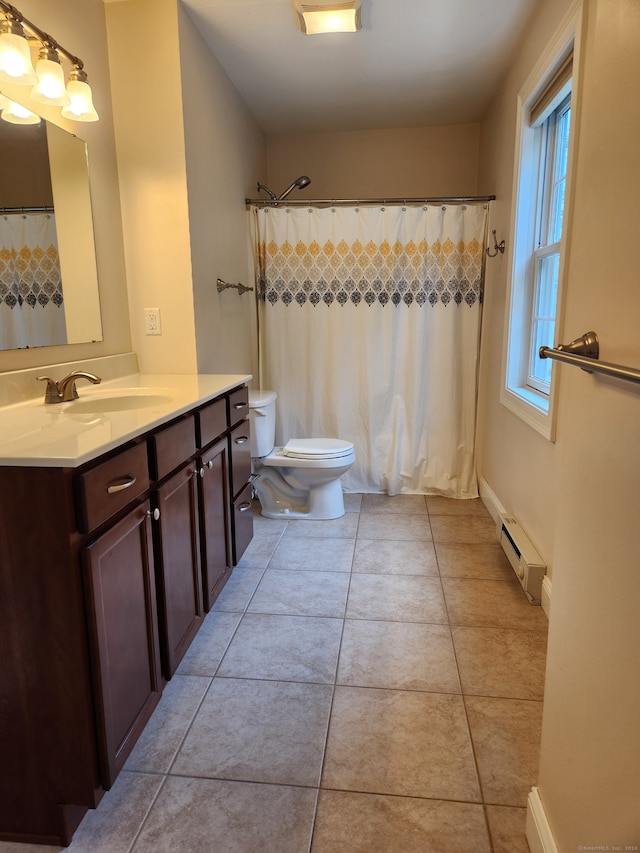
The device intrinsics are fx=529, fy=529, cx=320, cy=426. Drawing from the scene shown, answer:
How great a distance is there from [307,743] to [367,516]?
68.3 inches

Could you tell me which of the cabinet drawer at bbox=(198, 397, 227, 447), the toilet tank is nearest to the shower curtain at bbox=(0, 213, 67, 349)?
the cabinet drawer at bbox=(198, 397, 227, 447)

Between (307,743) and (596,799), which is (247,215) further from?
(596,799)

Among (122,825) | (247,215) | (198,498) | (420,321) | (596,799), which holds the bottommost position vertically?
(122,825)

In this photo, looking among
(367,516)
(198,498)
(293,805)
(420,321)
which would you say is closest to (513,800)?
(293,805)

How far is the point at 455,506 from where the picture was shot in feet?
10.7

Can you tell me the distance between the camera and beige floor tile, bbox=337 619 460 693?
66.2 inches

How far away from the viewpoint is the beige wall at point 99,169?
189 centimetres

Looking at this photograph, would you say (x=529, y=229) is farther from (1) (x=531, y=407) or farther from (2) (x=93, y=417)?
(2) (x=93, y=417)

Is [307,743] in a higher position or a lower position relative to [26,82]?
lower

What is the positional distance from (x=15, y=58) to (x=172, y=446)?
3.94ft

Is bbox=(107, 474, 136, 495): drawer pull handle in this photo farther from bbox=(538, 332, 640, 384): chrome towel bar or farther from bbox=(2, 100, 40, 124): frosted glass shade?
bbox=(2, 100, 40, 124): frosted glass shade

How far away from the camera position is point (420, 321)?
10.8ft

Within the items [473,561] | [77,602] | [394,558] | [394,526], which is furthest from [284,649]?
[394,526]

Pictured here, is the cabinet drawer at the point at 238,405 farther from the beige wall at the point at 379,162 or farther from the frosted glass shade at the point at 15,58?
the beige wall at the point at 379,162
